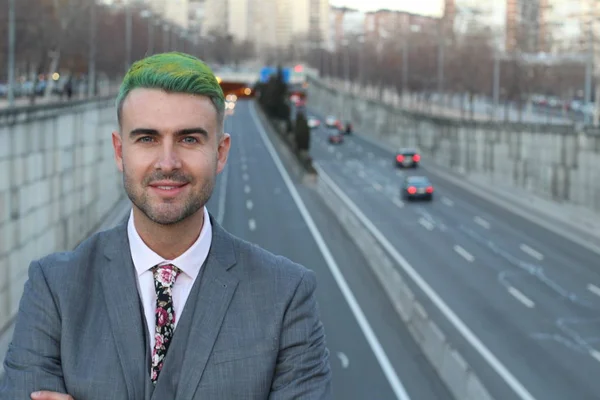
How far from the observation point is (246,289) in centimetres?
338

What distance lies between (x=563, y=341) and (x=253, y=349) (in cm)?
2308

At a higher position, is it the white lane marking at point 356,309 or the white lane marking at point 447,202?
the white lane marking at point 356,309

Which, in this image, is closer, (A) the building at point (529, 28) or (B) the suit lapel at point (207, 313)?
(B) the suit lapel at point (207, 313)

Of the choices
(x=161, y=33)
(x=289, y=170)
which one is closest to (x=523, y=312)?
(x=289, y=170)

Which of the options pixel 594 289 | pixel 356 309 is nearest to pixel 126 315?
pixel 356 309

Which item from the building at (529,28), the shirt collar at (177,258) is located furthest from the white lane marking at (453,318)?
the building at (529,28)

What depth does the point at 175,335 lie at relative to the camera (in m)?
3.29

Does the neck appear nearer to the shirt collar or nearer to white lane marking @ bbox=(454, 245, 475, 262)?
the shirt collar

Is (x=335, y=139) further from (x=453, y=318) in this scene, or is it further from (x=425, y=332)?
(x=425, y=332)

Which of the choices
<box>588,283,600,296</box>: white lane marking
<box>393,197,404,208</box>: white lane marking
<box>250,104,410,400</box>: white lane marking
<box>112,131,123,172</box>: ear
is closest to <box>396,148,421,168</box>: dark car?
<box>393,197,404,208</box>: white lane marking

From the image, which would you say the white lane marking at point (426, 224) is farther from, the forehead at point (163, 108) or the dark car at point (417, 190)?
the forehead at point (163, 108)

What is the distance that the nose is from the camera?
331cm

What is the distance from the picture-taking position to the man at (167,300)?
3244 millimetres

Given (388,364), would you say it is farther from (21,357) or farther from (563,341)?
(21,357)
